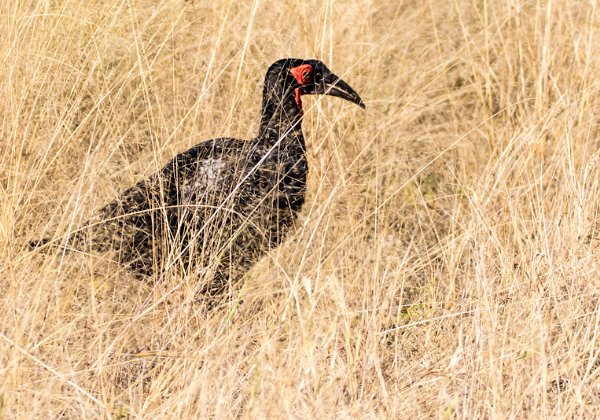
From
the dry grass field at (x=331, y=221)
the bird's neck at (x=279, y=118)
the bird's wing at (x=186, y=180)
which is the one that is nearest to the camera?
the dry grass field at (x=331, y=221)

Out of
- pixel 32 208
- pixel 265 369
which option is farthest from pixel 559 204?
pixel 32 208

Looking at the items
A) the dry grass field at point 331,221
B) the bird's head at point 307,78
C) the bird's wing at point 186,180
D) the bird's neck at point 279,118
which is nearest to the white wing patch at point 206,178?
the bird's wing at point 186,180

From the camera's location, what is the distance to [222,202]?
3.59 meters

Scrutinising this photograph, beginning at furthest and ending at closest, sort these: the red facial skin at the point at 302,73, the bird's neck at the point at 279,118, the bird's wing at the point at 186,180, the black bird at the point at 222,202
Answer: the red facial skin at the point at 302,73
the bird's neck at the point at 279,118
the bird's wing at the point at 186,180
the black bird at the point at 222,202

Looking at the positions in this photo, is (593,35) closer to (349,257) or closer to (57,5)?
(349,257)

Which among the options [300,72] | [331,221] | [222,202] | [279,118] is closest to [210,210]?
[222,202]

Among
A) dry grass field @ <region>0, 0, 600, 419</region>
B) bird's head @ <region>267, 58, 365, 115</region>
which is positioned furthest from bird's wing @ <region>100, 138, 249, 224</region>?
bird's head @ <region>267, 58, 365, 115</region>

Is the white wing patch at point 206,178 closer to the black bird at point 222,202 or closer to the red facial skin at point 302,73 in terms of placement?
the black bird at point 222,202

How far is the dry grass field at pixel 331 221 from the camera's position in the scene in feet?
9.53

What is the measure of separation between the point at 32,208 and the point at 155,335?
0.74m

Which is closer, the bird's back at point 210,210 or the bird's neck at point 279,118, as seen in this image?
the bird's back at point 210,210

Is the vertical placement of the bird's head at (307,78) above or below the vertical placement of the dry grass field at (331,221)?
above

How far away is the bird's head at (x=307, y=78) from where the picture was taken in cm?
412

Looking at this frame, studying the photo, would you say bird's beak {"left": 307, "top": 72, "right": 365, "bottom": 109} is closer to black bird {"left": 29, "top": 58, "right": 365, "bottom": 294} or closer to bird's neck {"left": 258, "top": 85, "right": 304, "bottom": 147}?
black bird {"left": 29, "top": 58, "right": 365, "bottom": 294}
